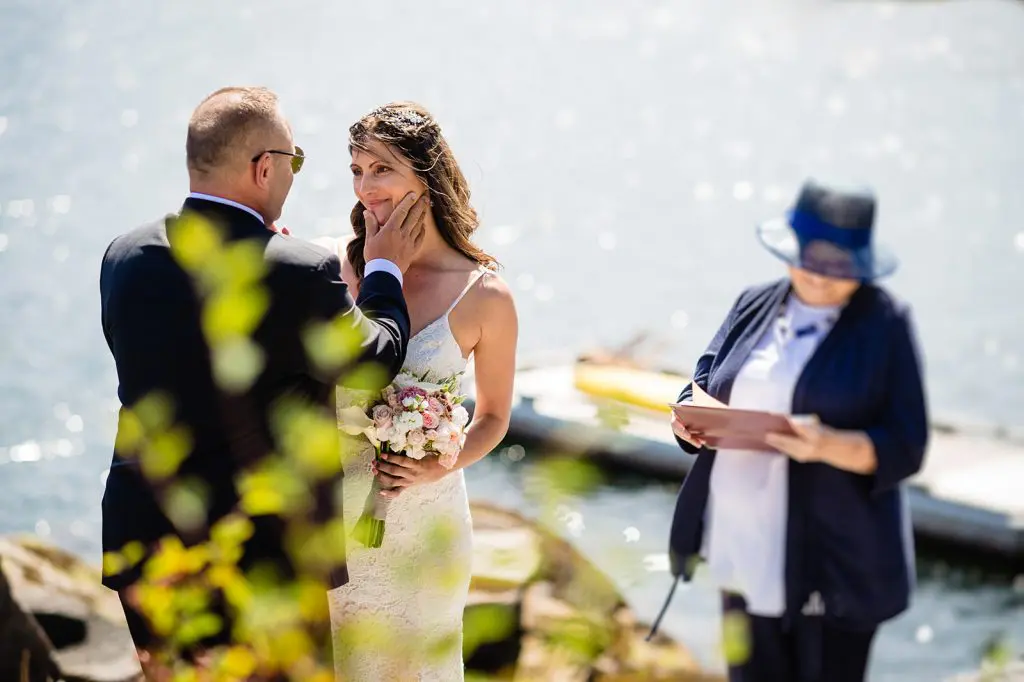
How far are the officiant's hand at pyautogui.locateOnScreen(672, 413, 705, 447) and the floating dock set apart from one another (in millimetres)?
7115

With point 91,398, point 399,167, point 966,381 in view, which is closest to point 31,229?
point 91,398

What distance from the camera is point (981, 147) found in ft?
161

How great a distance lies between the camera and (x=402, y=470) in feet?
12.0

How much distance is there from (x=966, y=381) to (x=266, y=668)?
84.9ft

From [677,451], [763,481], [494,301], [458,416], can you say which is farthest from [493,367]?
[677,451]

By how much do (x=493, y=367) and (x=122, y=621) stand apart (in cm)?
416

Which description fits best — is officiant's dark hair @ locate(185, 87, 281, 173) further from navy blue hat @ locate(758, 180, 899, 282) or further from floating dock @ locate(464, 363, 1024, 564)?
floating dock @ locate(464, 363, 1024, 564)

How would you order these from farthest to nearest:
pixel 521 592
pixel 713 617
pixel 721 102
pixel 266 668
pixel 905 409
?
pixel 721 102 → pixel 713 617 → pixel 521 592 → pixel 905 409 → pixel 266 668

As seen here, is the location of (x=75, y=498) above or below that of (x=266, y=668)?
below

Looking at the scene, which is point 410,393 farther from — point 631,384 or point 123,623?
point 631,384

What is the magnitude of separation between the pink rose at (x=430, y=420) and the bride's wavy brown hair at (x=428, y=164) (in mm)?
513

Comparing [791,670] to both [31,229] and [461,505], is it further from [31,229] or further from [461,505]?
[31,229]

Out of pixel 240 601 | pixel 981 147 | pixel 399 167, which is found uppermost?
pixel 399 167

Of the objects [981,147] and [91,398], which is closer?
[91,398]
